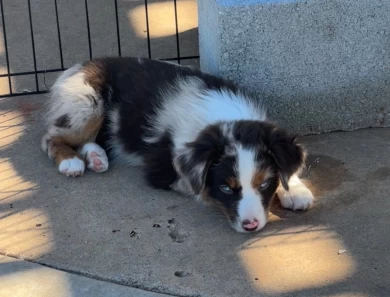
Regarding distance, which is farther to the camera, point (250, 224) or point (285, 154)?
point (285, 154)

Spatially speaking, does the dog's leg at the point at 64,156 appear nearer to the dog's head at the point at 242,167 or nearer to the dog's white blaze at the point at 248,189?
the dog's head at the point at 242,167

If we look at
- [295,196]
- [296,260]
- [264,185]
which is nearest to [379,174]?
[295,196]

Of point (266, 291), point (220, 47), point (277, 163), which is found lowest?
point (266, 291)

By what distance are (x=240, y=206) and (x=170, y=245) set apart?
0.46m

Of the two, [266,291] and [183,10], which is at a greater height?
[183,10]

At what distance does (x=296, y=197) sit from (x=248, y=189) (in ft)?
1.32

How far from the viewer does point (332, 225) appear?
4.95 meters

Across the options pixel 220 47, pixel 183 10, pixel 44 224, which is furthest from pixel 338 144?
pixel 183 10

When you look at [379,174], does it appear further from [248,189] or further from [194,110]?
[194,110]

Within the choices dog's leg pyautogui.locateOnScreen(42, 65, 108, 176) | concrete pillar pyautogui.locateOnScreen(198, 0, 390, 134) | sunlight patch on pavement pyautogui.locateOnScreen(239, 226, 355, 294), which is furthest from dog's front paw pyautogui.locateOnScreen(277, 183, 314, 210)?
dog's leg pyautogui.locateOnScreen(42, 65, 108, 176)

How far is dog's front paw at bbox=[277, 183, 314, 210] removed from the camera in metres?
5.14

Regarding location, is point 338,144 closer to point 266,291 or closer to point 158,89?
point 158,89

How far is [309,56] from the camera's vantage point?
19.8 ft

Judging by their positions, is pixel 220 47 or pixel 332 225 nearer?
pixel 332 225
